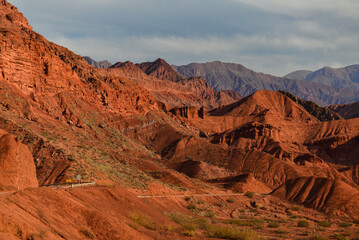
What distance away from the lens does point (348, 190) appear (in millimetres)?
60750

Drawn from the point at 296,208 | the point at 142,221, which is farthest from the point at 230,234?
the point at 296,208

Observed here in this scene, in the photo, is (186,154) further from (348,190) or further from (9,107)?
(9,107)

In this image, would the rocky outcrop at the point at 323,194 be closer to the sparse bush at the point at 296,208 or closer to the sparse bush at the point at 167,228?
the sparse bush at the point at 296,208

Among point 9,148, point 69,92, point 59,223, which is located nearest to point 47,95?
point 69,92

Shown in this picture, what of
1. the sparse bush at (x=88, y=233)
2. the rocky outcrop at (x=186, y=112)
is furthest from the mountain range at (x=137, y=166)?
the rocky outcrop at (x=186, y=112)

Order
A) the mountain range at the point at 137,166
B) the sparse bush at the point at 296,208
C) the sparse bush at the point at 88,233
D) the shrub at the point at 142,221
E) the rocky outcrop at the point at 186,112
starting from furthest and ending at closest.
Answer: the rocky outcrop at the point at 186,112 < the sparse bush at the point at 296,208 < the shrub at the point at 142,221 < the mountain range at the point at 137,166 < the sparse bush at the point at 88,233

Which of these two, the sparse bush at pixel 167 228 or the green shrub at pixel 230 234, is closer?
the sparse bush at pixel 167 228

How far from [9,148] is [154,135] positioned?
80.0 meters

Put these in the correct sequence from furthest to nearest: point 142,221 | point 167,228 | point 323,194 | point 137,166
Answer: point 137,166
point 323,194
point 167,228
point 142,221

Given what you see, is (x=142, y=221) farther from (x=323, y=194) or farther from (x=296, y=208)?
(x=323, y=194)

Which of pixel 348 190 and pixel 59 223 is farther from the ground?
pixel 59 223

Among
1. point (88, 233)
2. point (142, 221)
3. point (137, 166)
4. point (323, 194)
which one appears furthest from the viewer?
point (137, 166)

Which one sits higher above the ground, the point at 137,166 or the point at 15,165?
the point at 15,165

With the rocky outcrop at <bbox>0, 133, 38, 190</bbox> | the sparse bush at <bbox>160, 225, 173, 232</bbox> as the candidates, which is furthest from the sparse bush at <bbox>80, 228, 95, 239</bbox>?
the rocky outcrop at <bbox>0, 133, 38, 190</bbox>
